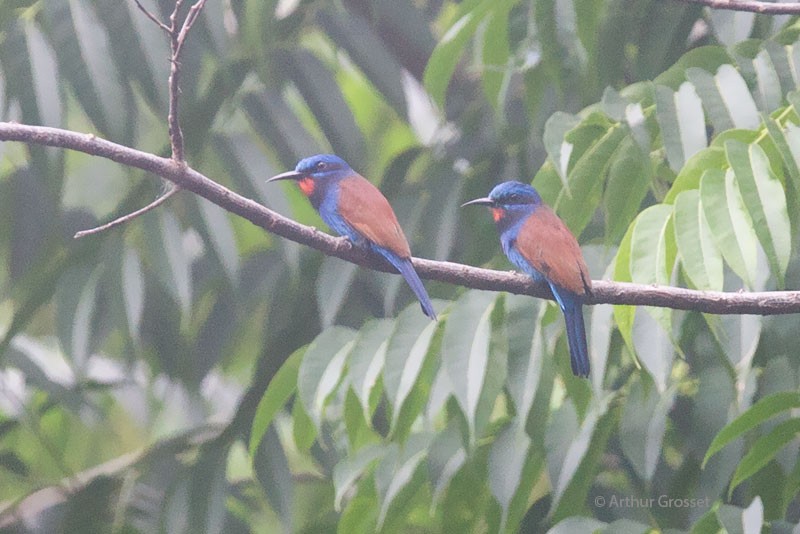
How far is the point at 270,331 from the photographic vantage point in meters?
2.23

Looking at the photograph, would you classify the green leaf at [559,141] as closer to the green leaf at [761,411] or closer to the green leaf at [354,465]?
the green leaf at [761,411]

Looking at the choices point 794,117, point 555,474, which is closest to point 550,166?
point 794,117

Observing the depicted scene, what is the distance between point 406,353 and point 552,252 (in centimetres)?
41

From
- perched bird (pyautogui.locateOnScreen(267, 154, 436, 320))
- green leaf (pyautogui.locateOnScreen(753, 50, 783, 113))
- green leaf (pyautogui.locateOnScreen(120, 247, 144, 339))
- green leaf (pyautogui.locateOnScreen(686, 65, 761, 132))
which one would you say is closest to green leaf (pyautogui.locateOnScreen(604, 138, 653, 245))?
green leaf (pyautogui.locateOnScreen(686, 65, 761, 132))

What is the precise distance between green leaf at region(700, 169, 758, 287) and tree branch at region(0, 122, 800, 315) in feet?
0.49

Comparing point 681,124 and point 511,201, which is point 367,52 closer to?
point 681,124

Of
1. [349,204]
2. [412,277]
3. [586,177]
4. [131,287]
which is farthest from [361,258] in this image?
[131,287]

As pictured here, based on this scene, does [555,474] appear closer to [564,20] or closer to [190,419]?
[564,20]

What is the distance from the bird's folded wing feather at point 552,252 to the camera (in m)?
1.13

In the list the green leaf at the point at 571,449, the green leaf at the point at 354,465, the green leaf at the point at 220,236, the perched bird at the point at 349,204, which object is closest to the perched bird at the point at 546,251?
the perched bird at the point at 349,204

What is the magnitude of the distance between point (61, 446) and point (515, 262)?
1.79 m

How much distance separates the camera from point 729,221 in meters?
1.26

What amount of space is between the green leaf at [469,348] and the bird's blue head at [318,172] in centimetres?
31

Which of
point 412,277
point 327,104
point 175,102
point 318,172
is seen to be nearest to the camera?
point 175,102
